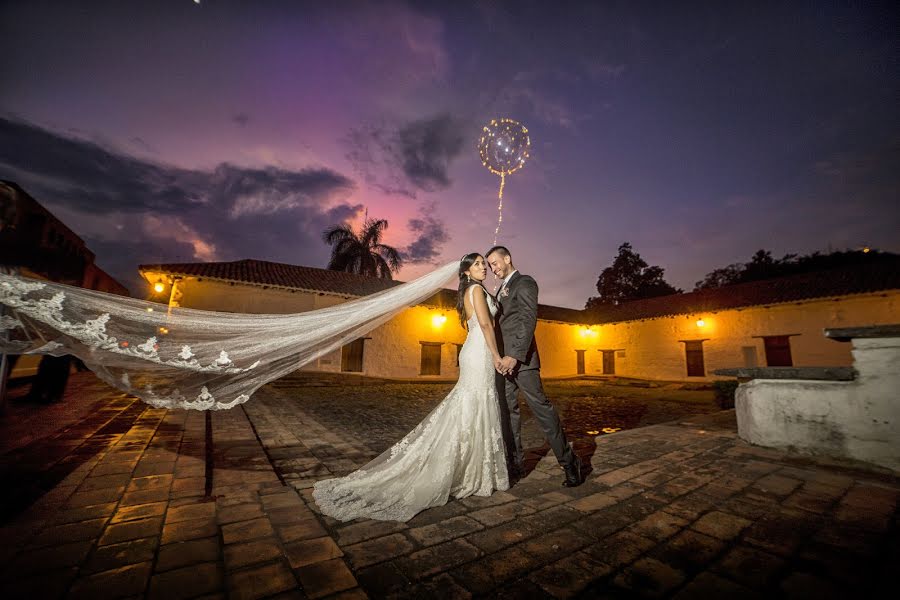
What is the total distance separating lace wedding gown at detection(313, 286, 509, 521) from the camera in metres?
2.53

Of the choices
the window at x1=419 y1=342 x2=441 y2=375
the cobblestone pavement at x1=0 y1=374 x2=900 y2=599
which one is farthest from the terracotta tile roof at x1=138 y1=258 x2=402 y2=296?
the cobblestone pavement at x1=0 y1=374 x2=900 y2=599

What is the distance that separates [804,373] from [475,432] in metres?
3.90

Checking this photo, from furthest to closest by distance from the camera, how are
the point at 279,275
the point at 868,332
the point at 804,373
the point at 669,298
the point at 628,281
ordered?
the point at 628,281 < the point at 669,298 < the point at 279,275 < the point at 804,373 < the point at 868,332

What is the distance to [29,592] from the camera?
154cm

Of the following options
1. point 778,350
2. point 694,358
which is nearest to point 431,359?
point 694,358

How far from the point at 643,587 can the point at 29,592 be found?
2787 millimetres

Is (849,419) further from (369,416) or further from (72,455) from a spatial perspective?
(72,455)

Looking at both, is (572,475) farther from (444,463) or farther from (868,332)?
(868,332)

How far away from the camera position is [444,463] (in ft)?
9.04

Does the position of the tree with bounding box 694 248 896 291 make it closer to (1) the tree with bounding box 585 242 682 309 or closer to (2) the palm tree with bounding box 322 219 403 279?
(1) the tree with bounding box 585 242 682 309

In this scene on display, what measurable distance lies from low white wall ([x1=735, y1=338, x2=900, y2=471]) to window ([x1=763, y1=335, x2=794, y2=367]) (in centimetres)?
1509

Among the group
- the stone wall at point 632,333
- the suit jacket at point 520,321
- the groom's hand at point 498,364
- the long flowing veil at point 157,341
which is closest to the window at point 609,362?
the stone wall at point 632,333

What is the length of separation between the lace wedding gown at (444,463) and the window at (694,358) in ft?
62.9

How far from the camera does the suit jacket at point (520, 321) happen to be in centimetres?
296
